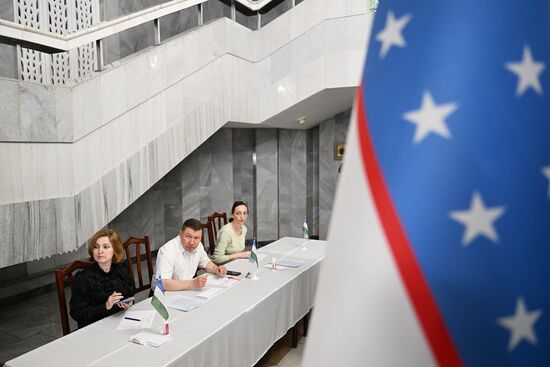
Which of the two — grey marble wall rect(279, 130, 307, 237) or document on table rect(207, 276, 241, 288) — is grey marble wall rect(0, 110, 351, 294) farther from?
document on table rect(207, 276, 241, 288)

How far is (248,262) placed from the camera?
3826 mm

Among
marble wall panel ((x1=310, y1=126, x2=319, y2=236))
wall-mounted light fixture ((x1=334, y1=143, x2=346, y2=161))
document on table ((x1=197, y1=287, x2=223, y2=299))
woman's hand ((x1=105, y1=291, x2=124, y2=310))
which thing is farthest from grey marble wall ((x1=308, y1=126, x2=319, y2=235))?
woman's hand ((x1=105, y1=291, x2=124, y2=310))

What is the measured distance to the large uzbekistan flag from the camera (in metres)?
0.71

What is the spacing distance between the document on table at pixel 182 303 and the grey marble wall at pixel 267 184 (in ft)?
17.1

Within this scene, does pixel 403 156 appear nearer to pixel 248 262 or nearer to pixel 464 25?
pixel 464 25

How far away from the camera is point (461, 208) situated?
71 centimetres

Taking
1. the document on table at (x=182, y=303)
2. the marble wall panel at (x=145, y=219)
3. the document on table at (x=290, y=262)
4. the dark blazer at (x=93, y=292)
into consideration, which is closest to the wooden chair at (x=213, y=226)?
the document on table at (x=290, y=262)

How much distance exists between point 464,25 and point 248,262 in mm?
3339

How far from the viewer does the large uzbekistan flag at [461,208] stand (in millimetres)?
705

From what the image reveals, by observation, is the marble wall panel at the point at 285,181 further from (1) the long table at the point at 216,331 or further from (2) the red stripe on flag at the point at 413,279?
(2) the red stripe on flag at the point at 413,279

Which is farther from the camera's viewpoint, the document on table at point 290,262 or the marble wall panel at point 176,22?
the marble wall panel at point 176,22

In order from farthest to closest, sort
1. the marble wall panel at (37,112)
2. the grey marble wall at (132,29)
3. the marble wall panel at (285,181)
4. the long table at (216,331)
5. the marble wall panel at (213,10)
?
the marble wall panel at (285,181), the marble wall panel at (213,10), the grey marble wall at (132,29), the marble wall panel at (37,112), the long table at (216,331)

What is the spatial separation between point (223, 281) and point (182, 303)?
1.83ft

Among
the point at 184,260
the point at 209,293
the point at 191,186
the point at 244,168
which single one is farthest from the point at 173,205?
the point at 209,293
